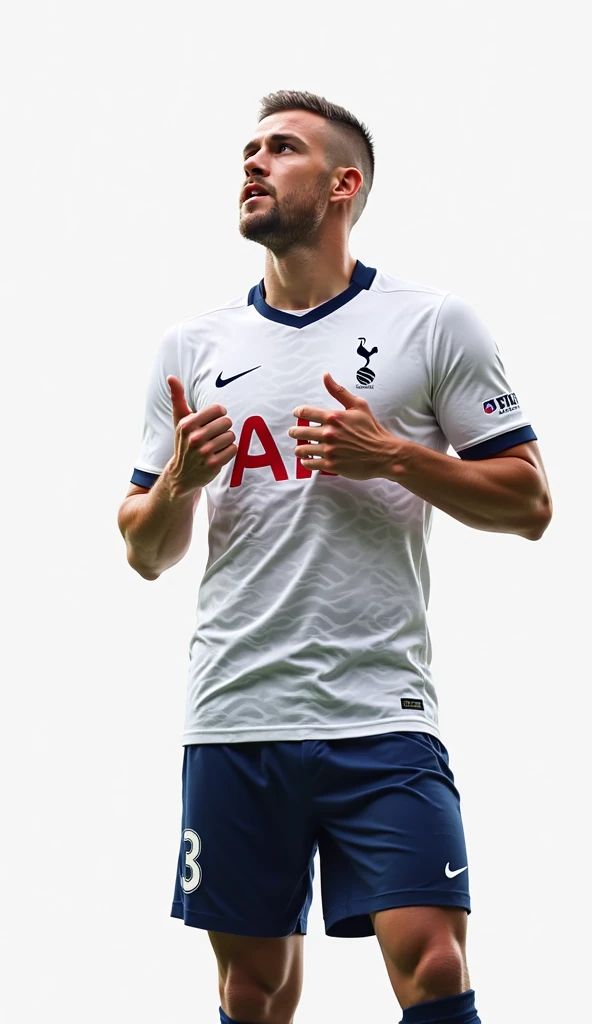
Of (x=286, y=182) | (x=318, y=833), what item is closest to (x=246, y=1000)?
(x=318, y=833)

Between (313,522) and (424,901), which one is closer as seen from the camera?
(424,901)

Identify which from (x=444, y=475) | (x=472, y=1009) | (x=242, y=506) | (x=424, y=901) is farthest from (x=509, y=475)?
(x=472, y=1009)

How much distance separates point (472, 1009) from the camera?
324 centimetres

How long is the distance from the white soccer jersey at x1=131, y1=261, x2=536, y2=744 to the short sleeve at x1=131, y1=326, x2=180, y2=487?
0.71 feet

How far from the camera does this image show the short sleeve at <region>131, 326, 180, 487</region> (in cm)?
410

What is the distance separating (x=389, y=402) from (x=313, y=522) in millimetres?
414

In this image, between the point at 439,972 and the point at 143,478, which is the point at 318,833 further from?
the point at 143,478

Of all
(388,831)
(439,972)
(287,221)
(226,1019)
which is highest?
(287,221)

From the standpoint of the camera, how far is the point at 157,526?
3.86 metres

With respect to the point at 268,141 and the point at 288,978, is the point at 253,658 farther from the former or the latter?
the point at 268,141

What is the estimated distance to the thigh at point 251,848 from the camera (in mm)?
3568

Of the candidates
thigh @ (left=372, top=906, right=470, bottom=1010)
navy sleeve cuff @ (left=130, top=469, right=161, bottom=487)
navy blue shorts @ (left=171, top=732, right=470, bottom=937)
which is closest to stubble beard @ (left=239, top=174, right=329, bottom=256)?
navy sleeve cuff @ (left=130, top=469, right=161, bottom=487)

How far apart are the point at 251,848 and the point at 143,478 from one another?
123cm

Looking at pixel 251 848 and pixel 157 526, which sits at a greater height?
pixel 157 526
